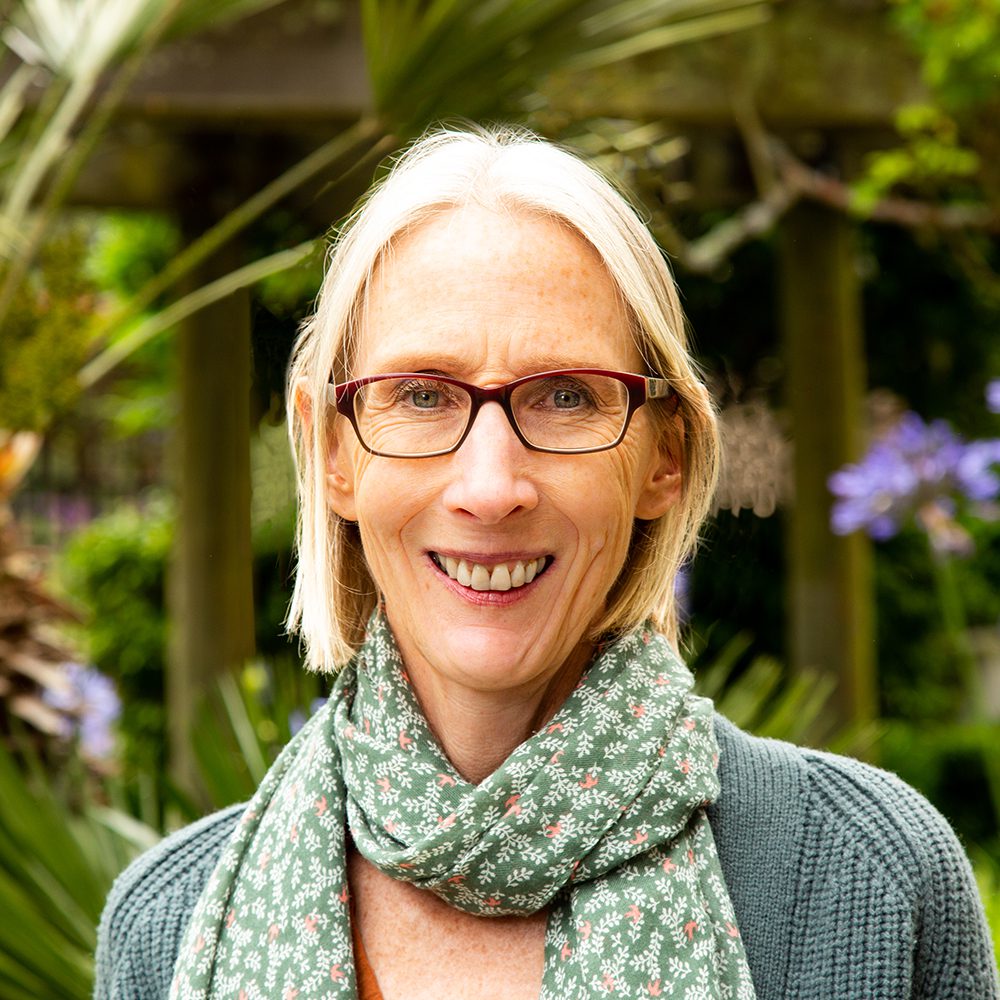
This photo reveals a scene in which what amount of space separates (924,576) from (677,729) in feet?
19.6

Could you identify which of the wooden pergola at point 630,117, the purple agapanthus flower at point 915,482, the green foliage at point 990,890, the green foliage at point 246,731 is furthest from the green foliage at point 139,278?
the green foliage at point 246,731

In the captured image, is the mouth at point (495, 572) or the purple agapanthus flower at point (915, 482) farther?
the purple agapanthus flower at point (915, 482)

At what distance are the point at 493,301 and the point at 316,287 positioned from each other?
1.32ft

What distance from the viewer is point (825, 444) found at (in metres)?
4.97

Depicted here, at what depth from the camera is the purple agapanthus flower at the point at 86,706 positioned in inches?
137

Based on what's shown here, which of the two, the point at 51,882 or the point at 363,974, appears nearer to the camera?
the point at 363,974

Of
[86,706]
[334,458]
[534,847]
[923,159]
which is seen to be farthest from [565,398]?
[923,159]

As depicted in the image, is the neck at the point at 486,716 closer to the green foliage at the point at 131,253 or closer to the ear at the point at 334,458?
the ear at the point at 334,458

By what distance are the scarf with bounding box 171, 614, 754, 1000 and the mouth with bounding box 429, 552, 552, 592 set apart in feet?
0.43

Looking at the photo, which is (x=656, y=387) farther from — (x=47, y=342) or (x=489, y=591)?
(x=47, y=342)

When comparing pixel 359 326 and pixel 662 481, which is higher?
pixel 359 326

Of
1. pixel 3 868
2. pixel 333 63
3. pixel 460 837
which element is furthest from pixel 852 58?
pixel 460 837

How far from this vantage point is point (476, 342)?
1284 millimetres

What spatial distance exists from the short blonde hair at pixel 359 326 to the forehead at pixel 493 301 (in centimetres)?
2
